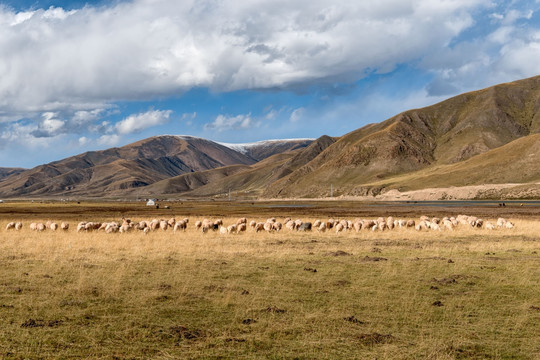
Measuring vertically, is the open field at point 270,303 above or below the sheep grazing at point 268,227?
below

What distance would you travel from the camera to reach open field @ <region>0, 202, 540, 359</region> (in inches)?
396

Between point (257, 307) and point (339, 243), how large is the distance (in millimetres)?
17090

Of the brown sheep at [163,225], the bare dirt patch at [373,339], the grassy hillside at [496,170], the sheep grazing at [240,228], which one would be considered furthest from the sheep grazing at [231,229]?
the grassy hillside at [496,170]

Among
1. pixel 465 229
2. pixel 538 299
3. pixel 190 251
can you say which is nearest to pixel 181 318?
pixel 538 299

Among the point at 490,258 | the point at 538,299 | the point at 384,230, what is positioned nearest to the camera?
the point at 538,299

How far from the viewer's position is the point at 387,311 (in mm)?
12898

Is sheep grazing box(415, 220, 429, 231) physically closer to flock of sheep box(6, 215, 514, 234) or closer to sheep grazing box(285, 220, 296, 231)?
flock of sheep box(6, 215, 514, 234)

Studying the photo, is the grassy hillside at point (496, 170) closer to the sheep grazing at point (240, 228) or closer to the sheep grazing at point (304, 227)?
the sheep grazing at point (304, 227)

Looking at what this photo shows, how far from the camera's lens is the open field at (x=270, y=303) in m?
10.1

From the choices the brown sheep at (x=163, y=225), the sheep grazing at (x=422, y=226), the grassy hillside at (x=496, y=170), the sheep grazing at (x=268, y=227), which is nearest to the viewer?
the sheep grazing at (x=268, y=227)

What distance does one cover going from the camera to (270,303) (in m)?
13.8

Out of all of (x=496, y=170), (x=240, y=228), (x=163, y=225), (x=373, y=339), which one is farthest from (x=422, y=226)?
(x=496, y=170)

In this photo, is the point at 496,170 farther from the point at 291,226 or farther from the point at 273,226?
the point at 273,226

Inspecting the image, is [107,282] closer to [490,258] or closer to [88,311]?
[88,311]
